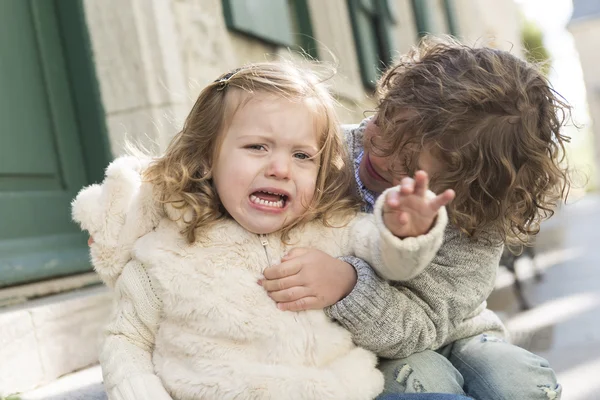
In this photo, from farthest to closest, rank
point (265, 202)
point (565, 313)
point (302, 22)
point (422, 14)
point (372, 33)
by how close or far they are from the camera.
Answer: point (422, 14) < point (372, 33) < point (302, 22) < point (565, 313) < point (265, 202)

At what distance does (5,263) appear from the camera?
8.90 feet

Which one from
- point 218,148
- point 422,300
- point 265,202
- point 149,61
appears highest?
point 149,61

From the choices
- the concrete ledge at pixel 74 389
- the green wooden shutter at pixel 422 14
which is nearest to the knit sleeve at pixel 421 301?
the concrete ledge at pixel 74 389

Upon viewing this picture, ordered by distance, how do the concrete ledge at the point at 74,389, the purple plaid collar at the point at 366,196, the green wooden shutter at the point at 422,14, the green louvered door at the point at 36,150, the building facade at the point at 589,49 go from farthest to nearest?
the building facade at the point at 589,49, the green wooden shutter at the point at 422,14, the green louvered door at the point at 36,150, the concrete ledge at the point at 74,389, the purple plaid collar at the point at 366,196

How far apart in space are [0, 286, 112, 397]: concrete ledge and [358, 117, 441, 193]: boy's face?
4.13 ft

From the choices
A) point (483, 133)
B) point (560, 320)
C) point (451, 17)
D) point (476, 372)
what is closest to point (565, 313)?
point (560, 320)

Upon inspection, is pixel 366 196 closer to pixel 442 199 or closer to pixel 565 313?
pixel 442 199

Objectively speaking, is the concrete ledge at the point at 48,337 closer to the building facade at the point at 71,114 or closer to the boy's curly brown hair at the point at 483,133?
the building facade at the point at 71,114

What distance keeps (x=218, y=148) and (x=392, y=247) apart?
58 cm

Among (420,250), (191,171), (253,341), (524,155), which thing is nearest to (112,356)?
(253,341)

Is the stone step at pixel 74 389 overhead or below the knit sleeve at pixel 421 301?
below

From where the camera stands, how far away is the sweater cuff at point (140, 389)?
1729 mm

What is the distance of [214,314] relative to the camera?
175 centimetres

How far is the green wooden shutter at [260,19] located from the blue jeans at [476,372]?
2.25 m
